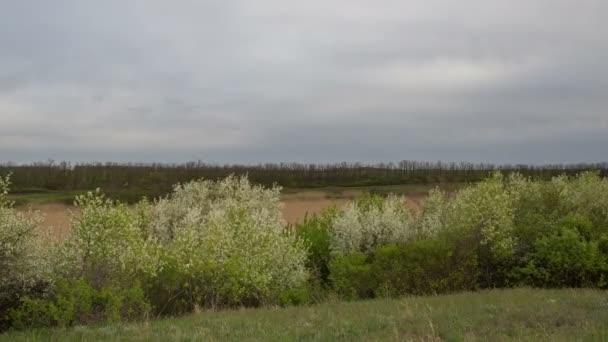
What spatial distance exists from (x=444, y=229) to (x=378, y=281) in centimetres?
482

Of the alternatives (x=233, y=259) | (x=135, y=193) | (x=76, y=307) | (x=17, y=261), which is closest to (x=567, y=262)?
(x=233, y=259)

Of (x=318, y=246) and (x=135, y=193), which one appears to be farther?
(x=135, y=193)

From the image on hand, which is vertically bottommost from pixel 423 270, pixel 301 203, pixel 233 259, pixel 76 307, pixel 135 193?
pixel 301 203

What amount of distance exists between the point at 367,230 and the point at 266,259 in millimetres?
10609

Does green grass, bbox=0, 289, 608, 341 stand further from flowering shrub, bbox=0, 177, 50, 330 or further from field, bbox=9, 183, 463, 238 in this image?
field, bbox=9, 183, 463, 238

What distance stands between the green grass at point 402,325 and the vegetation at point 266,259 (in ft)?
12.6

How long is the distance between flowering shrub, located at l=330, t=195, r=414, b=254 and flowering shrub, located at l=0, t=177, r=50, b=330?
17837mm

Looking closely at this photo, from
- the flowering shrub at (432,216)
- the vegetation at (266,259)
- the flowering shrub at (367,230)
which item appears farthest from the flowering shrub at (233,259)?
the flowering shrub at (432,216)

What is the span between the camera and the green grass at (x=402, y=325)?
11.8 m

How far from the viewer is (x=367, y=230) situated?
36156mm

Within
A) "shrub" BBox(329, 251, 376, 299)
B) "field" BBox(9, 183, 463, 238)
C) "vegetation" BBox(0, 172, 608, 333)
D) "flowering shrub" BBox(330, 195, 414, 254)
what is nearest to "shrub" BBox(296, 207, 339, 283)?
"flowering shrub" BBox(330, 195, 414, 254)

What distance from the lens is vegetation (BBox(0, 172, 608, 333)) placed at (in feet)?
64.5

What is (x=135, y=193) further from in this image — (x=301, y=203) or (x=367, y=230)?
(x=367, y=230)

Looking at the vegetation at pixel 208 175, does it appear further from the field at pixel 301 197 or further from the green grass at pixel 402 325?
the green grass at pixel 402 325
